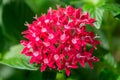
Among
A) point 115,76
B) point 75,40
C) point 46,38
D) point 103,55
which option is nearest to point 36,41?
point 46,38

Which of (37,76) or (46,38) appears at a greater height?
(46,38)

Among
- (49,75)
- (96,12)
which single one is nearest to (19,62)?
(49,75)

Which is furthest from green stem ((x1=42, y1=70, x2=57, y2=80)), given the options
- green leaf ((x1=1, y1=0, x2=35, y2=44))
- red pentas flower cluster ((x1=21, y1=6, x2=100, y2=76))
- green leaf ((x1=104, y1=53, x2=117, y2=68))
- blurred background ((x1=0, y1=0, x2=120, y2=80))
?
green leaf ((x1=1, y1=0, x2=35, y2=44))

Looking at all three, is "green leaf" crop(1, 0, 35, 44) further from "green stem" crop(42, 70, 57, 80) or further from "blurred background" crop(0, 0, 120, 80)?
"green stem" crop(42, 70, 57, 80)

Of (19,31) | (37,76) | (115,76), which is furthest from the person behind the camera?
(19,31)

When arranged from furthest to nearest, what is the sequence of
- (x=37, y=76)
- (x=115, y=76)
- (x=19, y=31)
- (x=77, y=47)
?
(x=19, y=31), (x=37, y=76), (x=115, y=76), (x=77, y=47)

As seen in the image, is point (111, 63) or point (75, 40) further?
point (111, 63)

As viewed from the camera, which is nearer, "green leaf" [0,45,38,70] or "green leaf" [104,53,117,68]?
"green leaf" [0,45,38,70]

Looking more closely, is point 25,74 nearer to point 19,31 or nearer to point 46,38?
point 19,31

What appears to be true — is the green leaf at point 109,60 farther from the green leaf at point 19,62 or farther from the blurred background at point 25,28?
the green leaf at point 19,62
